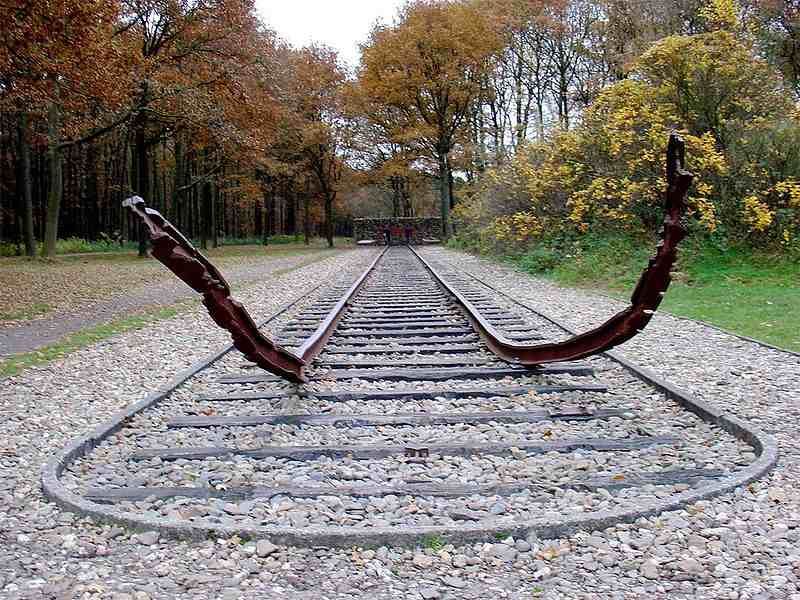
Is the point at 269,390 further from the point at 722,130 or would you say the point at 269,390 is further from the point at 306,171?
the point at 306,171

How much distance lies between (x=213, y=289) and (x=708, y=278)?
11.7 metres

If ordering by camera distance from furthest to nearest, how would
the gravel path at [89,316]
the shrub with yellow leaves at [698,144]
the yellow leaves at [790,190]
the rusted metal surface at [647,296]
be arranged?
the shrub with yellow leaves at [698,144] < the yellow leaves at [790,190] < the gravel path at [89,316] < the rusted metal surface at [647,296]

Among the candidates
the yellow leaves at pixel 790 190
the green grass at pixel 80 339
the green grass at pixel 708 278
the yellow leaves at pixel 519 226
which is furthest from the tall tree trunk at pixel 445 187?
the green grass at pixel 80 339

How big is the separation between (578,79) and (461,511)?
39637mm

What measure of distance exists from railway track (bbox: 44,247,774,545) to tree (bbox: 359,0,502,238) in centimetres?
3584

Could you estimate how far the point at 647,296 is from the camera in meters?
4.94

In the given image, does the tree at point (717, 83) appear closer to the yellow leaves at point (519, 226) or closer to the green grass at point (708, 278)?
the green grass at point (708, 278)

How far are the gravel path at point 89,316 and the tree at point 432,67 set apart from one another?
24.6m

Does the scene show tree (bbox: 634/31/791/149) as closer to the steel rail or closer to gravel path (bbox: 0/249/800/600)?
the steel rail

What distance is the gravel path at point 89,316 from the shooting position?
374 inches

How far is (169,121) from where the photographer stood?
26359mm

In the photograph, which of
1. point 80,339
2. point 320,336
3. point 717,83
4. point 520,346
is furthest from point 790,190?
point 80,339

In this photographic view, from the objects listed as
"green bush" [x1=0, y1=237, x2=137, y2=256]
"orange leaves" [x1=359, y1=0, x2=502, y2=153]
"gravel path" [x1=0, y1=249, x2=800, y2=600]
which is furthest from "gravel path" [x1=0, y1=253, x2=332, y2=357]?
"orange leaves" [x1=359, y1=0, x2=502, y2=153]

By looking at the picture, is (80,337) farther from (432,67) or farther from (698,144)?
(432,67)
